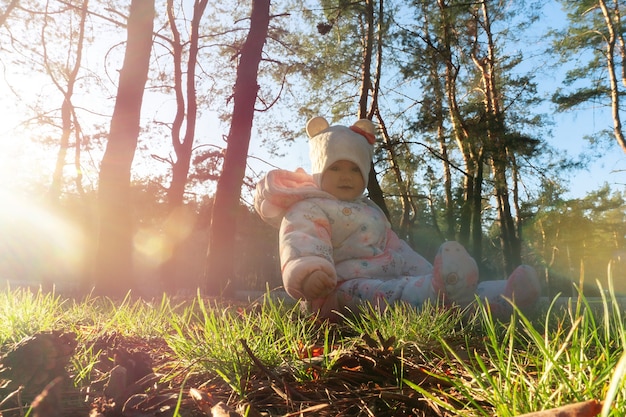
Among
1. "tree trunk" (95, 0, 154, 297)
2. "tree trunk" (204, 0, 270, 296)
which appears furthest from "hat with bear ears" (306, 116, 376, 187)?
"tree trunk" (204, 0, 270, 296)

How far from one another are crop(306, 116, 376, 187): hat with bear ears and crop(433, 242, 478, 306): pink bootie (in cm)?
129

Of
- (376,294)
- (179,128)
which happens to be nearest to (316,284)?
(376,294)

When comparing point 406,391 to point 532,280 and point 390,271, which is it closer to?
point 532,280

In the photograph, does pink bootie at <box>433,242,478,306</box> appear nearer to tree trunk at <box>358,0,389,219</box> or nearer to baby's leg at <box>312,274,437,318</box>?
baby's leg at <box>312,274,437,318</box>

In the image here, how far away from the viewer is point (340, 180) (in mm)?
3557

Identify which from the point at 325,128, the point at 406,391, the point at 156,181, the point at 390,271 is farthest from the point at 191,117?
the point at 406,391

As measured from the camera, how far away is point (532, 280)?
239 cm

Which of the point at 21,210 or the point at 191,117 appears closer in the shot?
the point at 191,117

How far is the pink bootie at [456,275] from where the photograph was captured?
7.98ft

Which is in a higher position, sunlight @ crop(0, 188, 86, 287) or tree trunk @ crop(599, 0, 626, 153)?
tree trunk @ crop(599, 0, 626, 153)

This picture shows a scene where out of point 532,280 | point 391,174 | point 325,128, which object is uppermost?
point 391,174

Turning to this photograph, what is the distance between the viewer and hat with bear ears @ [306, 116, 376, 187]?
138 inches

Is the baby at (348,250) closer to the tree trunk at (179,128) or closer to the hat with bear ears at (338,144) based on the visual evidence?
the hat with bear ears at (338,144)

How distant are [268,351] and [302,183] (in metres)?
2.31
